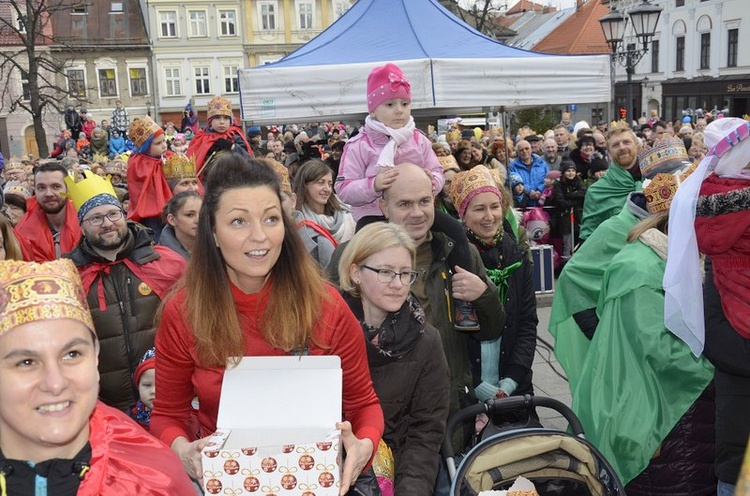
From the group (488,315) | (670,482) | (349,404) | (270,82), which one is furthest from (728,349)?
(270,82)

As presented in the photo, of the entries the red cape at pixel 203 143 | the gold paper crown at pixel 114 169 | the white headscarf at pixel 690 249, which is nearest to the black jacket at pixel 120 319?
the white headscarf at pixel 690 249

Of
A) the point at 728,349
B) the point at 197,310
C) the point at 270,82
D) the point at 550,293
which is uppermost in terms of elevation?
the point at 270,82

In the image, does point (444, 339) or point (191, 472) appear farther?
point (444, 339)

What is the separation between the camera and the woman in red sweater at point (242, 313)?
2275 millimetres

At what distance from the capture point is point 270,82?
7211mm

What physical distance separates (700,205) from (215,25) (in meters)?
52.8

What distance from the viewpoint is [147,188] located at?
6.71 meters

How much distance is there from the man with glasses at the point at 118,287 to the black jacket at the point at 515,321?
175 centimetres

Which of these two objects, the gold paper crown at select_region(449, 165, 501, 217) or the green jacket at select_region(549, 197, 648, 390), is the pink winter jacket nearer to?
the gold paper crown at select_region(449, 165, 501, 217)

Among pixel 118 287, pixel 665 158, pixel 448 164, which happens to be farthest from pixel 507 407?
pixel 448 164

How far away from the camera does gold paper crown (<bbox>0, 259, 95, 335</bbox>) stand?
68.8 inches

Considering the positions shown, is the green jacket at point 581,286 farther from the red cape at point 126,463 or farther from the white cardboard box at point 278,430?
the red cape at point 126,463

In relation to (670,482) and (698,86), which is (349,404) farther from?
(698,86)

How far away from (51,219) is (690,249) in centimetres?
488
